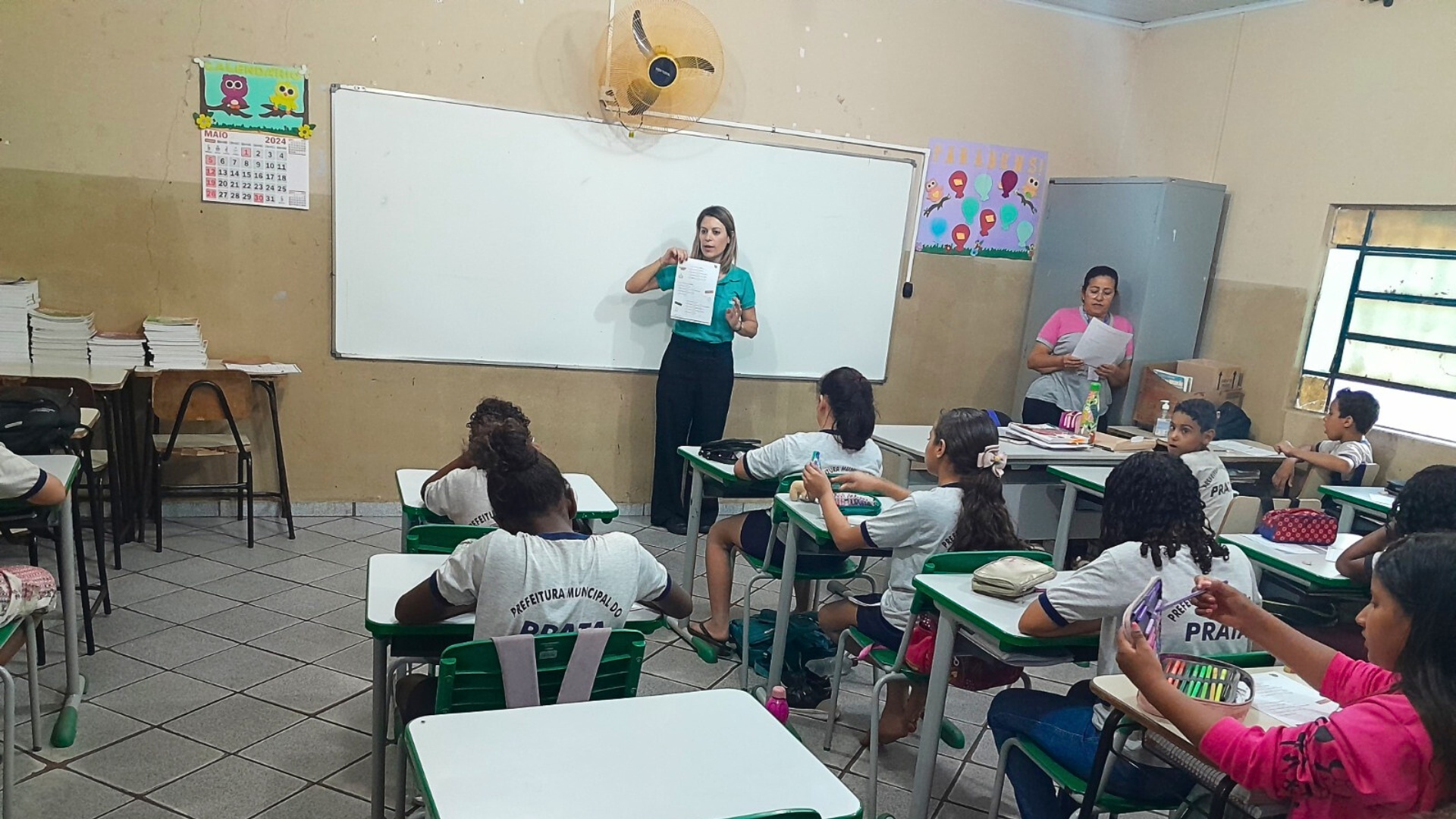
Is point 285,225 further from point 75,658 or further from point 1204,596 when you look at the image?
point 1204,596

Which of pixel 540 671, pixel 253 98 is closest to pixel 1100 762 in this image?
pixel 540 671

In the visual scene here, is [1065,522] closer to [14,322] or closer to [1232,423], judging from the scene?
[1232,423]

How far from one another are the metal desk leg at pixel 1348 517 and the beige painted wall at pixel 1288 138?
65 cm

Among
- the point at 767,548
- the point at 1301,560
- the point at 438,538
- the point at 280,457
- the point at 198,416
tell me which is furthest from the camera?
the point at 280,457

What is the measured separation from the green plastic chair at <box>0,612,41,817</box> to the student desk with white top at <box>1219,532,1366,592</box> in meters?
3.03

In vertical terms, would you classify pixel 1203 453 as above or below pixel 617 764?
above

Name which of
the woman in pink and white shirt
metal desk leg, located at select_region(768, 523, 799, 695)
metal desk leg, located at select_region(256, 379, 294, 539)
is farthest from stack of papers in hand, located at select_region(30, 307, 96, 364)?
the woman in pink and white shirt

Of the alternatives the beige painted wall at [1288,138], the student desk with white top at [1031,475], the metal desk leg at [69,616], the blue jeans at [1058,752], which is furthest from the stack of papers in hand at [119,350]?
the beige painted wall at [1288,138]

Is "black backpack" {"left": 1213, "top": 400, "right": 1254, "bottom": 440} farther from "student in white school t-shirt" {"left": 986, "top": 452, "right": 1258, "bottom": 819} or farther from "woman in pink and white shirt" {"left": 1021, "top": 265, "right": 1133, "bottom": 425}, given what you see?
"student in white school t-shirt" {"left": 986, "top": 452, "right": 1258, "bottom": 819}

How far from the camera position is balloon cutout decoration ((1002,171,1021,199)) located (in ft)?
17.7

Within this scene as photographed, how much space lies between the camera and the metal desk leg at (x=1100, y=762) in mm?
1684

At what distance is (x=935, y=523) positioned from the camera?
2.57 meters

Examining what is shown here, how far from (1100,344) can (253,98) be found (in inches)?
168

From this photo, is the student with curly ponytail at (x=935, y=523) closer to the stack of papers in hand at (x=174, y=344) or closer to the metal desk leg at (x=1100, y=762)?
the metal desk leg at (x=1100, y=762)
